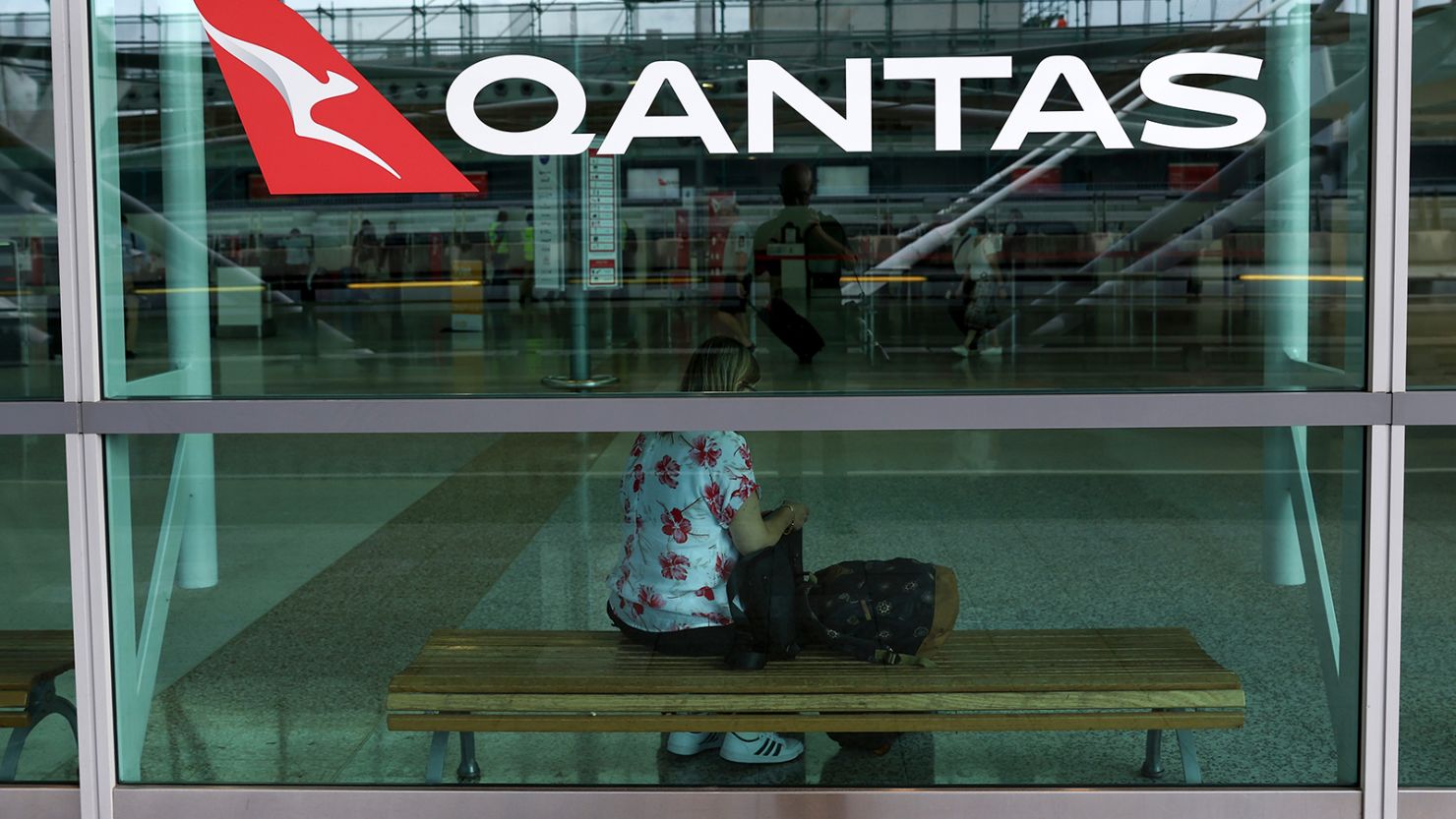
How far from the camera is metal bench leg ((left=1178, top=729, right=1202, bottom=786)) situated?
379 centimetres

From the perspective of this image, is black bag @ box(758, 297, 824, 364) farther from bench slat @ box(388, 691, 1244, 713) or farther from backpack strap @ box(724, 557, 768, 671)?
bench slat @ box(388, 691, 1244, 713)

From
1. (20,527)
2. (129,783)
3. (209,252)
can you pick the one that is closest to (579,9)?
(209,252)

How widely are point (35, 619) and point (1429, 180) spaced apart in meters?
3.68

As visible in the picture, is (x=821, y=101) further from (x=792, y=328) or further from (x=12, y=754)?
(x=12, y=754)

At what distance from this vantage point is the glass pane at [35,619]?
3.80m

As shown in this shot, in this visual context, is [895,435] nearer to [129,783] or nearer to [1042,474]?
[1042,474]

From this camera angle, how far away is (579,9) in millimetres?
3705

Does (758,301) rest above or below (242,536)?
above

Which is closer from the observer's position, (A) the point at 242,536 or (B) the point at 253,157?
(B) the point at 253,157

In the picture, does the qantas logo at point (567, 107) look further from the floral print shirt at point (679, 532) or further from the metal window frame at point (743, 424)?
the floral print shirt at point (679, 532)

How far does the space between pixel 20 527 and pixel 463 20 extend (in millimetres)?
1746

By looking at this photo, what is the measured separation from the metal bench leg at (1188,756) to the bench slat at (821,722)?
36 mm

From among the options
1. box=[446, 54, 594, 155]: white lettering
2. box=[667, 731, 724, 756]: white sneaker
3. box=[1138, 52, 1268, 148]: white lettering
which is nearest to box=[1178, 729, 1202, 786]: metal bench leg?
box=[667, 731, 724, 756]: white sneaker

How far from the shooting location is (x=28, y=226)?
12.4 ft
